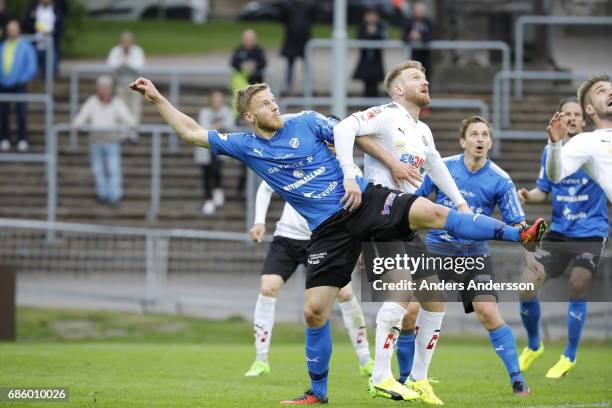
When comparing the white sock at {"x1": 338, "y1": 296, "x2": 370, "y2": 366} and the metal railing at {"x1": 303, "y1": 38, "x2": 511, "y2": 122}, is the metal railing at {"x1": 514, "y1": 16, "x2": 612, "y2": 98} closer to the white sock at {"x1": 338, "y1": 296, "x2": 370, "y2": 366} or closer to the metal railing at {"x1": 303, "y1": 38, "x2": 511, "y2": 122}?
the metal railing at {"x1": 303, "y1": 38, "x2": 511, "y2": 122}

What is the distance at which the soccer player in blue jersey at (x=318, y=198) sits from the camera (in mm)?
10609

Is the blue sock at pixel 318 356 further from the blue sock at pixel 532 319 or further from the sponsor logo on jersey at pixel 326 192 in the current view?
the blue sock at pixel 532 319

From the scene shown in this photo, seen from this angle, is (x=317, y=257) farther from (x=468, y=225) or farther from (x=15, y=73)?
(x=15, y=73)

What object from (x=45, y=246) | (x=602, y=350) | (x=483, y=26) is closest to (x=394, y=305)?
(x=602, y=350)

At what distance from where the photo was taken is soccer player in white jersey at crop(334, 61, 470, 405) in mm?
10852

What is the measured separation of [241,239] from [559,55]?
35.3 feet

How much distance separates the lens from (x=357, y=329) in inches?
554

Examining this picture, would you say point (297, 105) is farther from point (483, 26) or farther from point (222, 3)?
point (222, 3)

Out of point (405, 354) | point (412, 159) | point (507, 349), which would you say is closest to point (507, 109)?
point (507, 349)

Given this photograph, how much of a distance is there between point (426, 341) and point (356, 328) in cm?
259

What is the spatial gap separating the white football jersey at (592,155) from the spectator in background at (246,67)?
13.0 metres

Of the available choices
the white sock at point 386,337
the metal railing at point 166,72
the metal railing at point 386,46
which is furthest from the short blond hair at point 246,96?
the metal railing at point 166,72

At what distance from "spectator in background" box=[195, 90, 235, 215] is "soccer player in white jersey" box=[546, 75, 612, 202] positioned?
480 inches

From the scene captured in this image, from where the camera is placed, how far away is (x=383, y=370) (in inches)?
427
